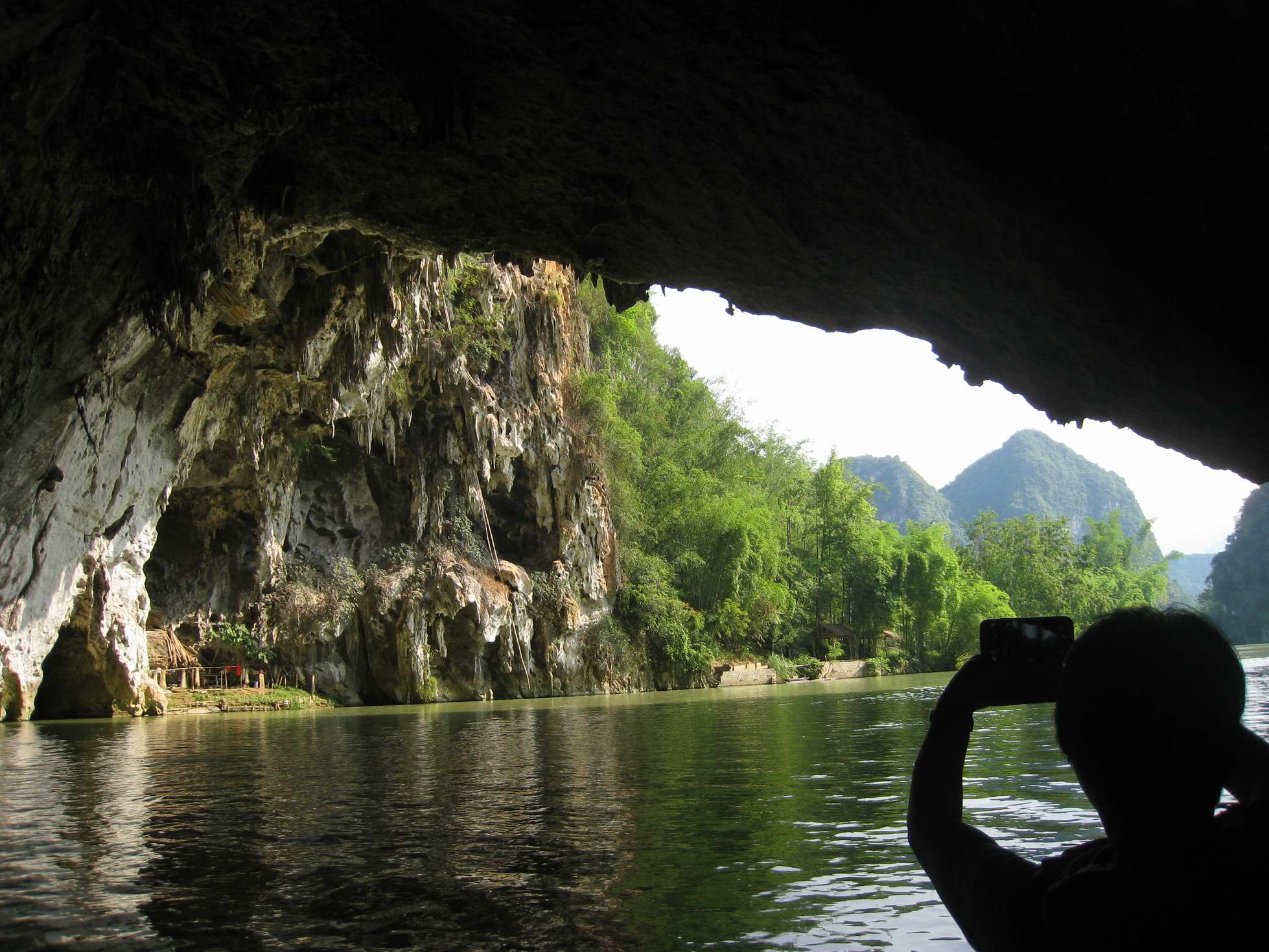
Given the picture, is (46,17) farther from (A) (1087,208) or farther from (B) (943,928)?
(B) (943,928)

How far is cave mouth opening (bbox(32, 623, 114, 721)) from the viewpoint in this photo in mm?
20859

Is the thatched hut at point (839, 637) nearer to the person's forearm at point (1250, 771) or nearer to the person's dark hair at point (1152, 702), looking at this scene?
the person's forearm at point (1250, 771)

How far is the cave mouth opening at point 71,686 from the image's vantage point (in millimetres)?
20859

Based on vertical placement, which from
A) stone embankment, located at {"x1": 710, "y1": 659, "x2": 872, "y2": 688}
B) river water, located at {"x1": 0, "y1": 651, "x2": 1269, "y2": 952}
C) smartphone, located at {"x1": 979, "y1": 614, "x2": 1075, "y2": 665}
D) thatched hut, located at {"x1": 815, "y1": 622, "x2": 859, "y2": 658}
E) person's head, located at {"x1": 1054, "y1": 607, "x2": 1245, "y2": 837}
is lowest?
stone embankment, located at {"x1": 710, "y1": 659, "x2": 872, "y2": 688}

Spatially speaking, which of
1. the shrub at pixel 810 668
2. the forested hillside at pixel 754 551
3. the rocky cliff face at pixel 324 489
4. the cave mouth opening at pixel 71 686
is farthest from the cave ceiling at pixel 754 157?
the shrub at pixel 810 668

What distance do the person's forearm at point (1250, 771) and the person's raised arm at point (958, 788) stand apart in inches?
10.7

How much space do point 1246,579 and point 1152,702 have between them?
122047 mm

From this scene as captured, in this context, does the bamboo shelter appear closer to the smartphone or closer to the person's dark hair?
the smartphone

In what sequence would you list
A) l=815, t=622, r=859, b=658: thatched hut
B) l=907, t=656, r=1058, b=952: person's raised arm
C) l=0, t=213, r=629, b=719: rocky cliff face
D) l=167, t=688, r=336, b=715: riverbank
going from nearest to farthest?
l=907, t=656, r=1058, b=952: person's raised arm < l=0, t=213, r=629, b=719: rocky cliff face < l=167, t=688, r=336, b=715: riverbank < l=815, t=622, r=859, b=658: thatched hut

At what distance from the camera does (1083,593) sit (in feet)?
221

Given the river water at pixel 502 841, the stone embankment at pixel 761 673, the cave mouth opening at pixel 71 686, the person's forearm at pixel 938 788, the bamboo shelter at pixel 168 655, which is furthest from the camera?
the stone embankment at pixel 761 673

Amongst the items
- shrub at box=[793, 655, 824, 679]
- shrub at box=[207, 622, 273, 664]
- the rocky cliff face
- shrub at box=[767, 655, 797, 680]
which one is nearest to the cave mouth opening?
the rocky cliff face

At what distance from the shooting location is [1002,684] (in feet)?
5.11

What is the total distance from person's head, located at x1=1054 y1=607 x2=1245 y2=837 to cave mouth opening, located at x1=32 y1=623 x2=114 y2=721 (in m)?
23.1
